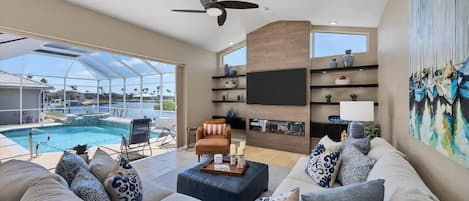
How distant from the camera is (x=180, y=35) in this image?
4.56 meters

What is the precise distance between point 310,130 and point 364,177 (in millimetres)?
2851

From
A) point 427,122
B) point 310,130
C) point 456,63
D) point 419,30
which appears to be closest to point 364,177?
point 427,122

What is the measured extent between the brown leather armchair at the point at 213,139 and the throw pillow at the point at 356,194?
2.84 metres

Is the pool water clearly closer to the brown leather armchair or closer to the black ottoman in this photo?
the brown leather armchair

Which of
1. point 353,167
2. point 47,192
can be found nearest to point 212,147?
point 353,167

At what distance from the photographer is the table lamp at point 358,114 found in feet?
8.90

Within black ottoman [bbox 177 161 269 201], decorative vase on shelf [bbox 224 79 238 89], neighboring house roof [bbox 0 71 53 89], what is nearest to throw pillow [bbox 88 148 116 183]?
black ottoman [bbox 177 161 269 201]

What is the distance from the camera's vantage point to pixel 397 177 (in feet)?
4.27

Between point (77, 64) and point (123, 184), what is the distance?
7.94 metres

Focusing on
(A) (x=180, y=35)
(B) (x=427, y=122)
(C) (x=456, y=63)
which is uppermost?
(A) (x=180, y=35)

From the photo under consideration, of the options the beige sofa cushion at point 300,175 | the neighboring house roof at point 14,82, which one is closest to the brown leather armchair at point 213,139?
the beige sofa cushion at point 300,175

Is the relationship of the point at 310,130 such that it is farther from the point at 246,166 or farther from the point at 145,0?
the point at 145,0

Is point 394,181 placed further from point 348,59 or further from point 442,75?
point 348,59

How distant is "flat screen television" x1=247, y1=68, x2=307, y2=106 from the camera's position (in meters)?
4.56
